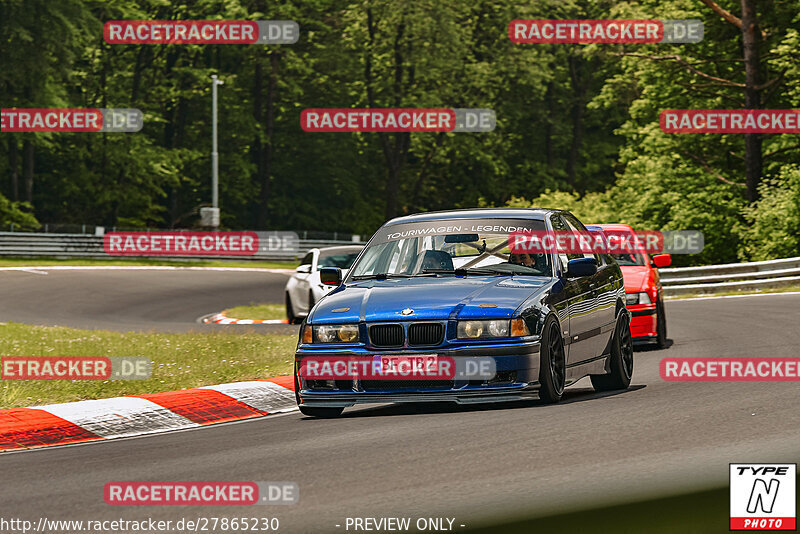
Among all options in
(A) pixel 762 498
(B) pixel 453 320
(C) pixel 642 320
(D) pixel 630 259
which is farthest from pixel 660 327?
(A) pixel 762 498

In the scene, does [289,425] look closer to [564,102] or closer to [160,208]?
[160,208]

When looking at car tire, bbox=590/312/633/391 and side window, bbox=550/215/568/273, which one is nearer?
side window, bbox=550/215/568/273

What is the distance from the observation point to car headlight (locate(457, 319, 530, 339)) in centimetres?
1005

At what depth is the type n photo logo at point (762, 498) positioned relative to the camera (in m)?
6.29

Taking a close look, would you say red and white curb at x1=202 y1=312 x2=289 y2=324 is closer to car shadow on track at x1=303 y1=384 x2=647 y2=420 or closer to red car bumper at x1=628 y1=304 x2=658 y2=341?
red car bumper at x1=628 y1=304 x2=658 y2=341

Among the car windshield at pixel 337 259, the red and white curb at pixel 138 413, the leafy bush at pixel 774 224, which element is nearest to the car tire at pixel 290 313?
the car windshield at pixel 337 259

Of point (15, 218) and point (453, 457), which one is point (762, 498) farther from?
point (15, 218)

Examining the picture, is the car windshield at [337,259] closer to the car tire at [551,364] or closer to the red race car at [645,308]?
the red race car at [645,308]

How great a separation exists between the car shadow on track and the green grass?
1892cm

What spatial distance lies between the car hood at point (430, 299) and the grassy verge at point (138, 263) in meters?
37.6

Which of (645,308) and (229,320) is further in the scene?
(229,320)

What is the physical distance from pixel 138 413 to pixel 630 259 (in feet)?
29.8

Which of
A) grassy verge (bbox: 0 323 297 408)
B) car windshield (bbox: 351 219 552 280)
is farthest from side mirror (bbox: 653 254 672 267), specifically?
car windshield (bbox: 351 219 552 280)

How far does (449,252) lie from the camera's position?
1173 cm
